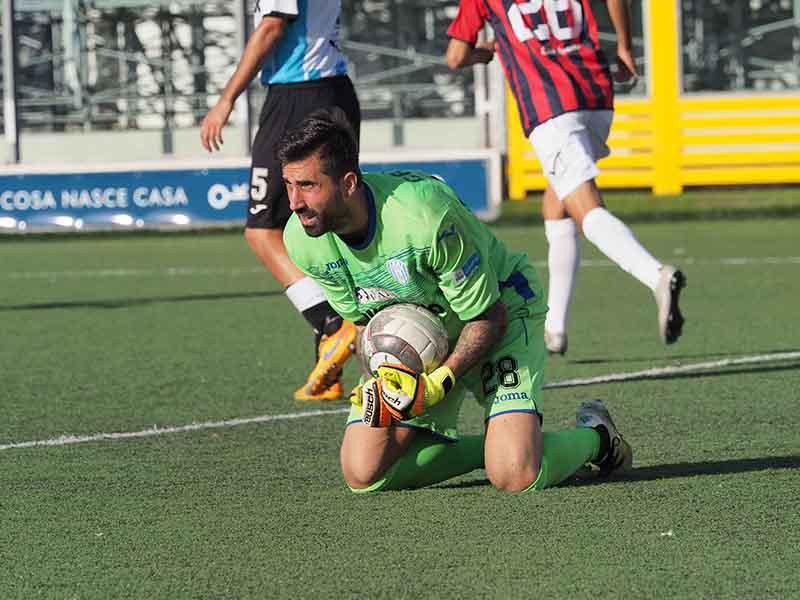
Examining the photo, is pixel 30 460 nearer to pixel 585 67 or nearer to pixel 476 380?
pixel 476 380

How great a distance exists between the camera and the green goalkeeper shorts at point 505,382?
5.04 metres

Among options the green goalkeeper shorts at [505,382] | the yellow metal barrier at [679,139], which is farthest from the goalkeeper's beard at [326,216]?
the yellow metal barrier at [679,139]

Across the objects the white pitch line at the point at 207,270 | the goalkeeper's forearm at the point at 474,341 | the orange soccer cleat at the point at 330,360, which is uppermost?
the goalkeeper's forearm at the point at 474,341

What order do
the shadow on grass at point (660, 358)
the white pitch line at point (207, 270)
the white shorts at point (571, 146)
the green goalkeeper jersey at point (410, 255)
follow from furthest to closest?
the white pitch line at point (207, 270)
the shadow on grass at point (660, 358)
the white shorts at point (571, 146)
the green goalkeeper jersey at point (410, 255)

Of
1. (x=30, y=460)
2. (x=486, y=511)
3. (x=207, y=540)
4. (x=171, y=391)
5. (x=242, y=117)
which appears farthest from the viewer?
(x=242, y=117)

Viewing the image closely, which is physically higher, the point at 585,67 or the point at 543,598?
the point at 585,67

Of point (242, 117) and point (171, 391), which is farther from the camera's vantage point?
point (242, 117)

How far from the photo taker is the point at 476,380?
519cm

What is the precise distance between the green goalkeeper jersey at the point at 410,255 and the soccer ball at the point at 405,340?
0.18 ft

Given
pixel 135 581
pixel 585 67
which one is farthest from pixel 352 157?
pixel 585 67

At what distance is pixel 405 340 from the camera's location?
4773 mm

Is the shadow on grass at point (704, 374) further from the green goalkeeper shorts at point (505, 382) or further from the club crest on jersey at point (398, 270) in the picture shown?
the club crest on jersey at point (398, 270)

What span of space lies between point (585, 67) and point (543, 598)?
4215 millimetres

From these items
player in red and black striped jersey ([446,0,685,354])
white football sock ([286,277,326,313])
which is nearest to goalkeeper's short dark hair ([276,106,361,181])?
white football sock ([286,277,326,313])
